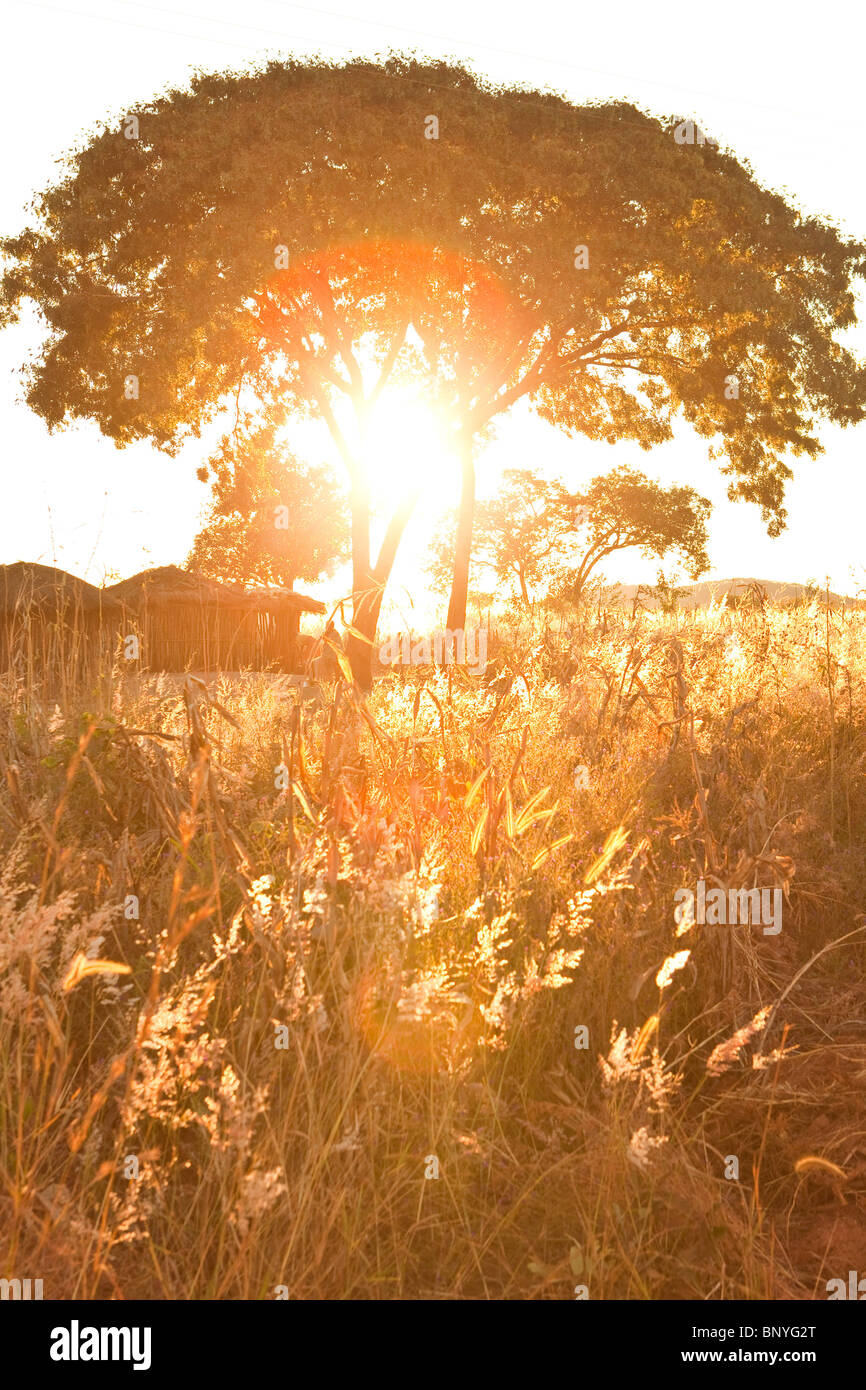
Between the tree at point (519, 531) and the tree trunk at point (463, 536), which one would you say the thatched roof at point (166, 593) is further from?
the tree at point (519, 531)

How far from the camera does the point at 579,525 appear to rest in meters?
33.6

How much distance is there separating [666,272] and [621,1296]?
1731 centimetres

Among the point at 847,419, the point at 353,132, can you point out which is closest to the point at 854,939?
the point at 353,132

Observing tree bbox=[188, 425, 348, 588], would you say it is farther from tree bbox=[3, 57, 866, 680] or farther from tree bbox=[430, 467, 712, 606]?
tree bbox=[3, 57, 866, 680]

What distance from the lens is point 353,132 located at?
15.3 metres

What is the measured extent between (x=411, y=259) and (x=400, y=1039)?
16.4 m

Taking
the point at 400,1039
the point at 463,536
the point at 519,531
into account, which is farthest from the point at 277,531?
the point at 400,1039

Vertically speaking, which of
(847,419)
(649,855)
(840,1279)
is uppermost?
(847,419)

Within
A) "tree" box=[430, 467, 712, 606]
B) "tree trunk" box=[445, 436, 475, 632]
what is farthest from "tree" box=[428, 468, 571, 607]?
"tree trunk" box=[445, 436, 475, 632]

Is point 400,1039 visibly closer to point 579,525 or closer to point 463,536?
point 463,536

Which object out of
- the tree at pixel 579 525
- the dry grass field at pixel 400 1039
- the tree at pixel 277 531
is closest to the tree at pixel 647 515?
the tree at pixel 579 525

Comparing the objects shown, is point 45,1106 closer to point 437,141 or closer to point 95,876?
point 95,876

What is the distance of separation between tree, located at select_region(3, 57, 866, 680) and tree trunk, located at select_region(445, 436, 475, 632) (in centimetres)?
7

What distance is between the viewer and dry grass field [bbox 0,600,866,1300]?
1.99 meters
